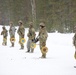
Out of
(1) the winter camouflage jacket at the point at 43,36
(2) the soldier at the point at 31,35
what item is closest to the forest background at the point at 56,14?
(2) the soldier at the point at 31,35

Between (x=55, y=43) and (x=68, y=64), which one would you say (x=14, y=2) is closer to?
(x=55, y=43)

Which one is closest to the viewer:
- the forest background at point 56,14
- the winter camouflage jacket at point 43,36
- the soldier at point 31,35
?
the winter camouflage jacket at point 43,36

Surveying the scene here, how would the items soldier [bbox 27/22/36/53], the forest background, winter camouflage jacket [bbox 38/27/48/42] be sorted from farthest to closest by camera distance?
the forest background, soldier [bbox 27/22/36/53], winter camouflage jacket [bbox 38/27/48/42]

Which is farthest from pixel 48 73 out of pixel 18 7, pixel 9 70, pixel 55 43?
pixel 18 7

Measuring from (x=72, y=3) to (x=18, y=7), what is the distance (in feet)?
36.7

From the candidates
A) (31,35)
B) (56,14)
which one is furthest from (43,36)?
(56,14)

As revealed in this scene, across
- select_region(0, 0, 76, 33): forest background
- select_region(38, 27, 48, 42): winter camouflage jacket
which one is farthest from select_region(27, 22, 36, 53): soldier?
select_region(0, 0, 76, 33): forest background

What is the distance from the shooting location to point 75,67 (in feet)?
43.8

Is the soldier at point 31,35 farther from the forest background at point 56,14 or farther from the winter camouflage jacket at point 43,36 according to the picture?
the forest background at point 56,14

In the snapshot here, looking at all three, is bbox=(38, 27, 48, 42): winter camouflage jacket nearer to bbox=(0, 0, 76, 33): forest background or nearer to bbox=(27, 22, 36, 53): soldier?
bbox=(27, 22, 36, 53): soldier

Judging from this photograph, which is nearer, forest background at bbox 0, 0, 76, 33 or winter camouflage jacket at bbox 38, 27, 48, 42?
winter camouflage jacket at bbox 38, 27, 48, 42

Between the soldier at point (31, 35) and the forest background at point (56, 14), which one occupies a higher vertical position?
the forest background at point (56, 14)

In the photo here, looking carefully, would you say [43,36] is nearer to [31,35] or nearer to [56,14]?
[31,35]

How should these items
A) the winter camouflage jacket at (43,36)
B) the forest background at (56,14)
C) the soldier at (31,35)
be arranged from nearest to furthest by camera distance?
the winter camouflage jacket at (43,36) → the soldier at (31,35) → the forest background at (56,14)
